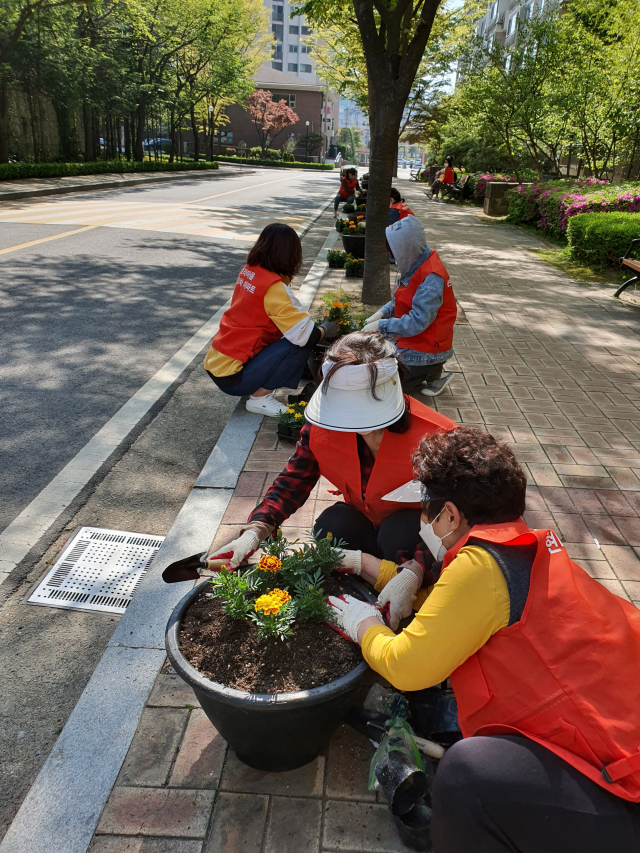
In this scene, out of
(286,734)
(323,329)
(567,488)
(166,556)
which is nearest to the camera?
(286,734)

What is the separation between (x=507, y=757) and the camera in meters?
1.46

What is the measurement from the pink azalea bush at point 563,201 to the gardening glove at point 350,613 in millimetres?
12139

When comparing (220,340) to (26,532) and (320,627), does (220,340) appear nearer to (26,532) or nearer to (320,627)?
(26,532)

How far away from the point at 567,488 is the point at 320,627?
7.52 feet

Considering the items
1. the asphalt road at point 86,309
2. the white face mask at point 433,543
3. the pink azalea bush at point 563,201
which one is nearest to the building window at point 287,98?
the pink azalea bush at point 563,201

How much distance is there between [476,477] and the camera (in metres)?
1.67

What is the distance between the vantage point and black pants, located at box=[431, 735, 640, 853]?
1.37 metres

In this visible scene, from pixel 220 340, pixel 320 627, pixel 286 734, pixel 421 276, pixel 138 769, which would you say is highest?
pixel 421 276

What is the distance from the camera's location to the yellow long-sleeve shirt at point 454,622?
59.1 inches

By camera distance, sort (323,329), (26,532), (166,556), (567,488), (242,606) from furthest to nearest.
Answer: (323,329) → (567,488) → (26,532) → (166,556) → (242,606)

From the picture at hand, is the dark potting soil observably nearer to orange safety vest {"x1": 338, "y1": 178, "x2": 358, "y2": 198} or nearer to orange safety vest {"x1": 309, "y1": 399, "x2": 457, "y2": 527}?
orange safety vest {"x1": 309, "y1": 399, "x2": 457, "y2": 527}

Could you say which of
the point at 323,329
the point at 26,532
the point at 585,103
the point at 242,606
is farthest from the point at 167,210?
the point at 242,606

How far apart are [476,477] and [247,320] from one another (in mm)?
3107

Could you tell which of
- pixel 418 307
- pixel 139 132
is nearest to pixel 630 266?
pixel 418 307
